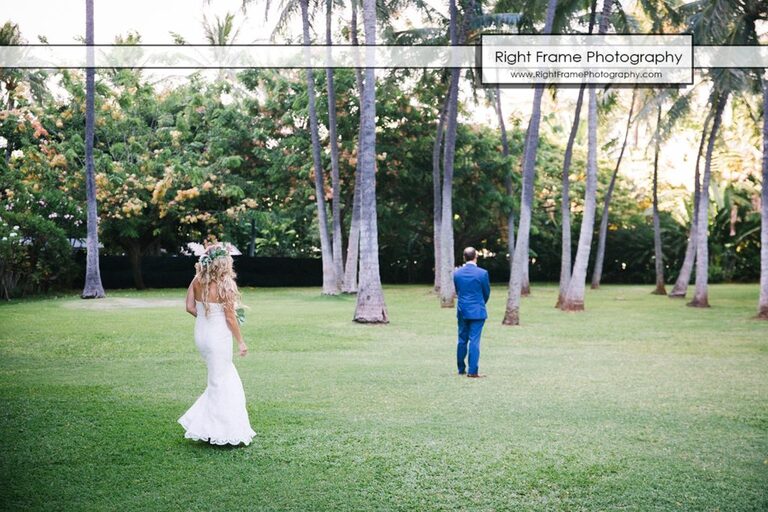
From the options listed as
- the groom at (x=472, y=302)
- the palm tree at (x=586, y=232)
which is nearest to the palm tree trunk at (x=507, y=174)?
the palm tree at (x=586, y=232)

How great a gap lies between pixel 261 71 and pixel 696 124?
66.0 ft

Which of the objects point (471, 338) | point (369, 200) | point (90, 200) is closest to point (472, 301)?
point (471, 338)

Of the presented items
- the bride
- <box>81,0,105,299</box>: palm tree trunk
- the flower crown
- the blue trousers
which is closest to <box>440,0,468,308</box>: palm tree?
<box>81,0,105,299</box>: palm tree trunk

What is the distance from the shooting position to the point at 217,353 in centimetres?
695

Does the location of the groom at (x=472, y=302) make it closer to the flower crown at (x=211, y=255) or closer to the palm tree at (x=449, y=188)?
the flower crown at (x=211, y=255)

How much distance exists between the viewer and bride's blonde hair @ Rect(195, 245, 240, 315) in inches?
275

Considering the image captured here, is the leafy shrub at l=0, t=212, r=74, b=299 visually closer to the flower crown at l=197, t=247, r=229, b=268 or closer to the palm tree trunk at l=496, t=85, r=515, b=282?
the palm tree trunk at l=496, t=85, r=515, b=282

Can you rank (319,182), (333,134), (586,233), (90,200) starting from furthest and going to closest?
(319,182) → (333,134) → (90,200) → (586,233)

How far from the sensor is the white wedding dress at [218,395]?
694 cm

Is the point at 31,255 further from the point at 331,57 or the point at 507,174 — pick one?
the point at 507,174

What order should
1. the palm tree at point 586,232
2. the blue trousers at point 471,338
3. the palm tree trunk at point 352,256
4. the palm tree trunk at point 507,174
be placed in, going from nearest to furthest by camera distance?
1. the blue trousers at point 471,338
2. the palm tree at point 586,232
3. the palm tree trunk at point 352,256
4. the palm tree trunk at point 507,174

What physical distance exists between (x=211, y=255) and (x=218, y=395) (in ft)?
3.97

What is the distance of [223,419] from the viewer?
275 inches

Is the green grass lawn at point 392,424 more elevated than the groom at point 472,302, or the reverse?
the groom at point 472,302
